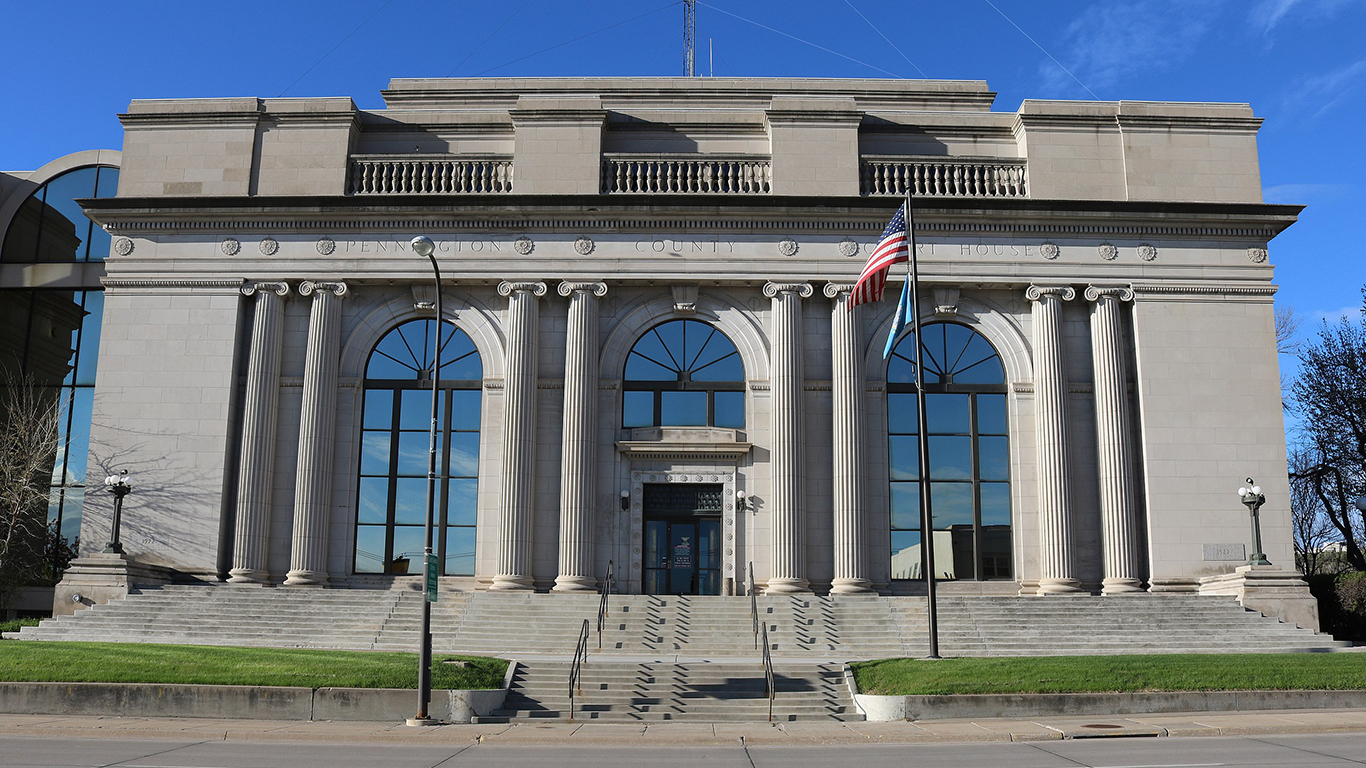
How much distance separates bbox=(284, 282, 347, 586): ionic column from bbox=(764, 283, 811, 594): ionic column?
1257 centimetres

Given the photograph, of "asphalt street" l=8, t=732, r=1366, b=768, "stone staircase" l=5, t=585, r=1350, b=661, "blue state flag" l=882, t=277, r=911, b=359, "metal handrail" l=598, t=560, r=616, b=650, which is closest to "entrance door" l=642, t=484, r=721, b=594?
"metal handrail" l=598, t=560, r=616, b=650

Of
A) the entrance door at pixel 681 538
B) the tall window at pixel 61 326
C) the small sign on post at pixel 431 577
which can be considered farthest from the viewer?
the tall window at pixel 61 326

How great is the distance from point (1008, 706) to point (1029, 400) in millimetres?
15300

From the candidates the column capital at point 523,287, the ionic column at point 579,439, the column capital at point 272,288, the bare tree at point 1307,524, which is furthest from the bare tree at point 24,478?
the bare tree at point 1307,524

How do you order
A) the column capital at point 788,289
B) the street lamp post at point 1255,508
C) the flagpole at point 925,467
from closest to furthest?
1. the flagpole at point 925,467
2. the street lamp post at point 1255,508
3. the column capital at point 788,289

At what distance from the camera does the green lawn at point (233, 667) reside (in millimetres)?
20984

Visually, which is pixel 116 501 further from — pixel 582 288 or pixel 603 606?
pixel 582 288

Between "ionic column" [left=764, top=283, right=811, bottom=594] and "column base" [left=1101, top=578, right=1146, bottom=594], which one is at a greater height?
"ionic column" [left=764, top=283, right=811, bottom=594]

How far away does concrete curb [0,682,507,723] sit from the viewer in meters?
20.3

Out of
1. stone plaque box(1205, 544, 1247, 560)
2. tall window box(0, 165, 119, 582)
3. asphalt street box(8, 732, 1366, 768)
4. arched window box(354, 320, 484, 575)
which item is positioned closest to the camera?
asphalt street box(8, 732, 1366, 768)

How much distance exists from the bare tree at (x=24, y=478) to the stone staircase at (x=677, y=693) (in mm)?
19131

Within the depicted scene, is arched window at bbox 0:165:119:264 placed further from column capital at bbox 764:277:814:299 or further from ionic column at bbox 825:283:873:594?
ionic column at bbox 825:283:873:594

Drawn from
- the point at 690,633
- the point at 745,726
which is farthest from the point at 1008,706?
the point at 690,633

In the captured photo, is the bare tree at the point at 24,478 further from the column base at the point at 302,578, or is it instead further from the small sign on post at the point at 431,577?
the small sign on post at the point at 431,577
